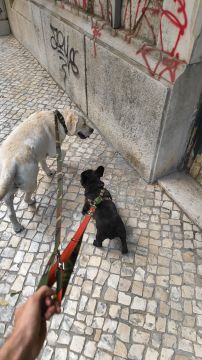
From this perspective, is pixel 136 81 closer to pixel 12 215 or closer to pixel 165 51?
pixel 165 51

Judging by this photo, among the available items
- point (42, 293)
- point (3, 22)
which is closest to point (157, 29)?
point (42, 293)

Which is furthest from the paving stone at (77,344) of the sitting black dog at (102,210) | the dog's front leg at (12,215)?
the dog's front leg at (12,215)

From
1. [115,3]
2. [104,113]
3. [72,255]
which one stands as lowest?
[104,113]

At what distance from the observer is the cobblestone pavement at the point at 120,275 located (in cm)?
Answer: 307

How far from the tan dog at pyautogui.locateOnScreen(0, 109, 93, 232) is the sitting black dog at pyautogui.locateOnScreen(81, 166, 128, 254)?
0.77m

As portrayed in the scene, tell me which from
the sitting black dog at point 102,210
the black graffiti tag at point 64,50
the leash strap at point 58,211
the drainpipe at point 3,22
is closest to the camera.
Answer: the leash strap at point 58,211

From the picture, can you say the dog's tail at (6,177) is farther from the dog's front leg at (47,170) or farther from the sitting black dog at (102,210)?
the dog's front leg at (47,170)

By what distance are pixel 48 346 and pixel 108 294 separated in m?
0.92

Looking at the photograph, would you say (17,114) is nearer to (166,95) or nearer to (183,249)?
(166,95)

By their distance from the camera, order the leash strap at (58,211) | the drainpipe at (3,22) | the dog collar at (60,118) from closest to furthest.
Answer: the leash strap at (58,211) < the dog collar at (60,118) < the drainpipe at (3,22)

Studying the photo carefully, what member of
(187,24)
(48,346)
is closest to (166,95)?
(187,24)

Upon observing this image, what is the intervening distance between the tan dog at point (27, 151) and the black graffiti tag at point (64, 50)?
2328 millimetres

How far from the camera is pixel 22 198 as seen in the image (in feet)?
15.6

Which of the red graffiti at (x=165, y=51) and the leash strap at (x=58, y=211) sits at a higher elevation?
the red graffiti at (x=165, y=51)
